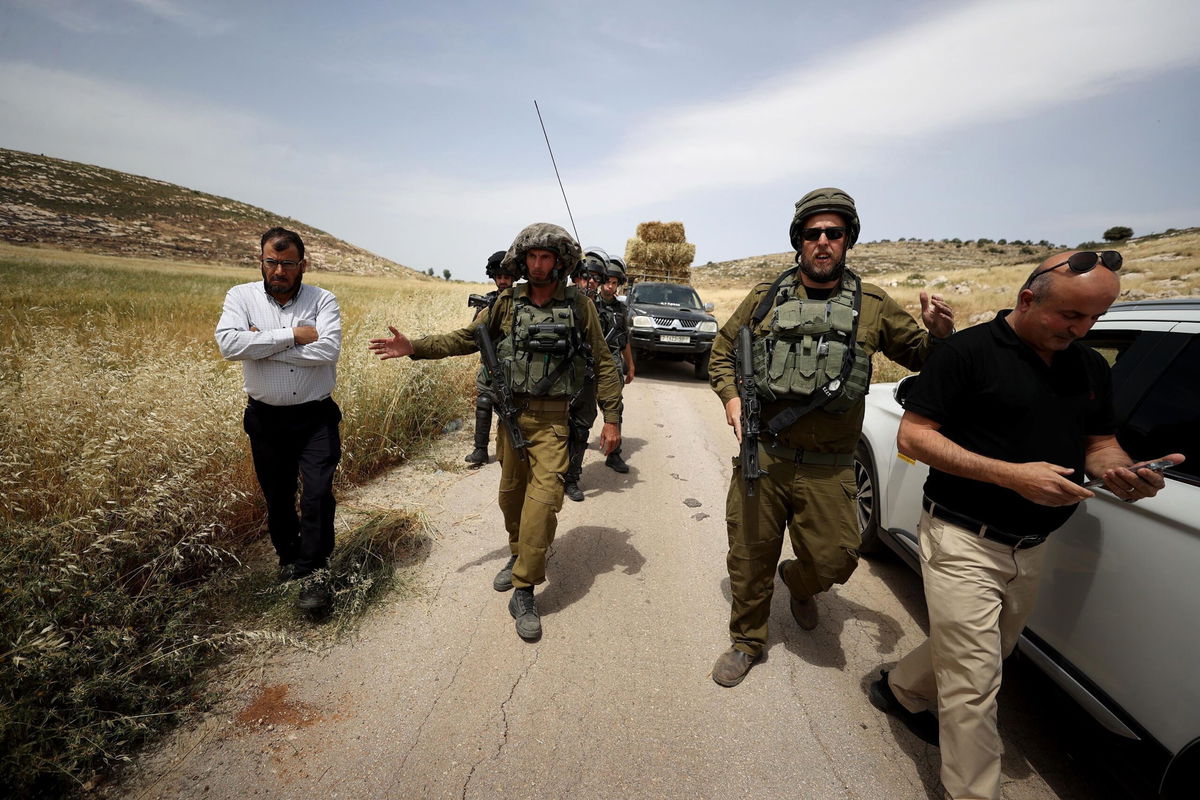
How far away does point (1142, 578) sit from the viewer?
5.12 feet

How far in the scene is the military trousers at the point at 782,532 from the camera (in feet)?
7.16

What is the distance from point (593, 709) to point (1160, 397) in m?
2.42

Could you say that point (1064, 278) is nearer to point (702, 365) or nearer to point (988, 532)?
point (988, 532)

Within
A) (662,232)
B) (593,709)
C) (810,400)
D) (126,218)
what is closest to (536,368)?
(810,400)

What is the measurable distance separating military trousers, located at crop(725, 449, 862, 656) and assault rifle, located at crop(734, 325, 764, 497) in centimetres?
10

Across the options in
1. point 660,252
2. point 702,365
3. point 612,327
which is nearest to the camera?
point 612,327

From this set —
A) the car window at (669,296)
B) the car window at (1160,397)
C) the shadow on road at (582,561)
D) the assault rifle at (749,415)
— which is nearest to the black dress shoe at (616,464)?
the shadow on road at (582,561)

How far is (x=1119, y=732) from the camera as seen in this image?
1569mm

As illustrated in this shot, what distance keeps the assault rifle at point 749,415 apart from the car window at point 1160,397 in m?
1.27

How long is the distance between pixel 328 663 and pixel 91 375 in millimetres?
2634

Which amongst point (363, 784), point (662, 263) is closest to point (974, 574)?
point (363, 784)

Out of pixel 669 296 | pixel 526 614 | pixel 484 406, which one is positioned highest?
pixel 669 296

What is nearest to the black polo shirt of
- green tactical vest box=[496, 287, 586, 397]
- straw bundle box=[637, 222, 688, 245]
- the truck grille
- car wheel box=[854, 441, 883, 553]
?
car wheel box=[854, 441, 883, 553]

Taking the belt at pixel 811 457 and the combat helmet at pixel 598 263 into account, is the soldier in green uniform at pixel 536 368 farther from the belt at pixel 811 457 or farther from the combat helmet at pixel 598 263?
the combat helmet at pixel 598 263
